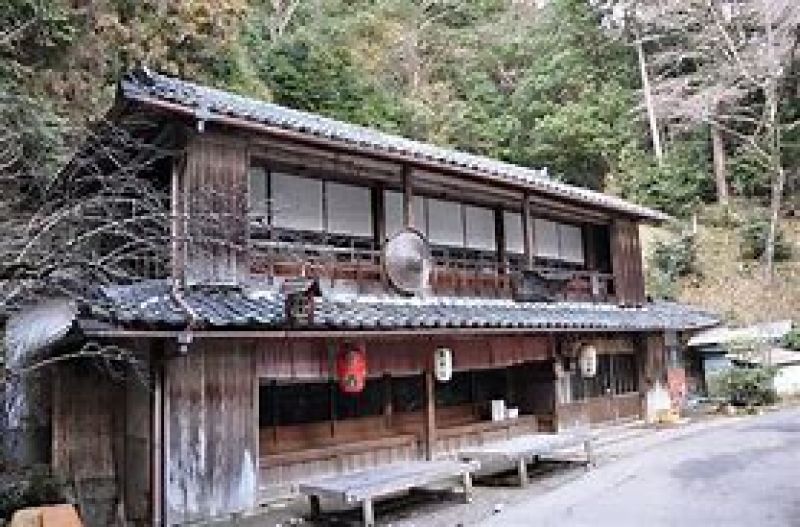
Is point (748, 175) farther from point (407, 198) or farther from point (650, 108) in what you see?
point (407, 198)

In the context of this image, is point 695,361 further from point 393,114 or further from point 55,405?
point 55,405

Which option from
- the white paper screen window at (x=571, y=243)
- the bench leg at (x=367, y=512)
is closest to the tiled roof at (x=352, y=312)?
the white paper screen window at (x=571, y=243)

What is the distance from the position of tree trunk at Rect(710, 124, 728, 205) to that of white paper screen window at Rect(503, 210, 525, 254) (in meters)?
21.3

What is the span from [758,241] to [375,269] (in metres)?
25.4

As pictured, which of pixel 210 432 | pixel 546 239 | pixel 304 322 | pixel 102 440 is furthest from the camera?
pixel 546 239

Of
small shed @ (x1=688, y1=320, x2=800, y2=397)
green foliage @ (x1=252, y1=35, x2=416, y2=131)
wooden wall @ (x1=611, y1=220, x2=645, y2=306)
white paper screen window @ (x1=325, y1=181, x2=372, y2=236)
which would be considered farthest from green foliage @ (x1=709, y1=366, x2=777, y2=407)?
green foliage @ (x1=252, y1=35, x2=416, y2=131)

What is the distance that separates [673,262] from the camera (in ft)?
112

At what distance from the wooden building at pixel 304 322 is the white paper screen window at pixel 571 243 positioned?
1.33m

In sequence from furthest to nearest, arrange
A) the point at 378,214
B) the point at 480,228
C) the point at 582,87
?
the point at 582,87 → the point at 480,228 → the point at 378,214

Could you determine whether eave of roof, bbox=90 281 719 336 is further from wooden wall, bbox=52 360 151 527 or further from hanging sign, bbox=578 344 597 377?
wooden wall, bbox=52 360 151 527

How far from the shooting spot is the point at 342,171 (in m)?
14.7

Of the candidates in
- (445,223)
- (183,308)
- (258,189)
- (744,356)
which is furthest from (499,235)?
(744,356)

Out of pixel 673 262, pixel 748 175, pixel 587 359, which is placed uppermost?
pixel 748 175

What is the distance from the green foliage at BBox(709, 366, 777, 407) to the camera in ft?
77.0
